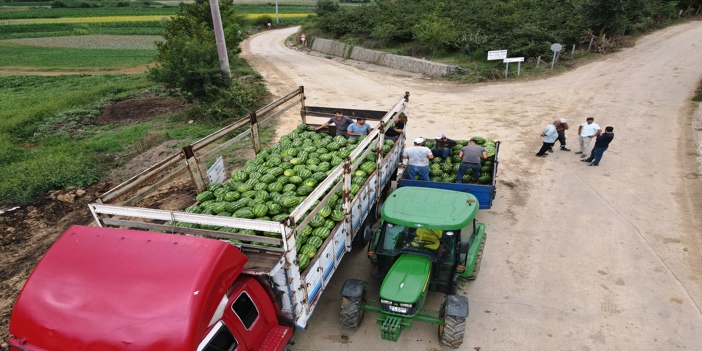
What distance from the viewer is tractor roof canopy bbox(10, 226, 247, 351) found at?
4.20 metres

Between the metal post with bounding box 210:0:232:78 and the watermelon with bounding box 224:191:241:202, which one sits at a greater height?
the metal post with bounding box 210:0:232:78

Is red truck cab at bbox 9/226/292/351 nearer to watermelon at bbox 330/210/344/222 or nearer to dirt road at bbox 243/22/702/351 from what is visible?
watermelon at bbox 330/210/344/222

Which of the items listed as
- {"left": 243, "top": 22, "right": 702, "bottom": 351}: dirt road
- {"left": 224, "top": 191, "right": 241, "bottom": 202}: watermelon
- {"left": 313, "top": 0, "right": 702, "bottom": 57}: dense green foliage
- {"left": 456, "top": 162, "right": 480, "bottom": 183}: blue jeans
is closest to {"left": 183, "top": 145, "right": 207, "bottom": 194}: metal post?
{"left": 224, "top": 191, "right": 241, "bottom": 202}: watermelon

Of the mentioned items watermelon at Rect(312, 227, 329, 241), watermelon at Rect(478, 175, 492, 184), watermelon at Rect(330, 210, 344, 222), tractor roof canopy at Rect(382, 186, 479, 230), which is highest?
tractor roof canopy at Rect(382, 186, 479, 230)

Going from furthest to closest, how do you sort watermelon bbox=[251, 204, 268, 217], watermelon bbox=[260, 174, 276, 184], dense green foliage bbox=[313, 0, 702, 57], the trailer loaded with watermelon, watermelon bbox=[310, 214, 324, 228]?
dense green foliage bbox=[313, 0, 702, 57], watermelon bbox=[260, 174, 276, 184], watermelon bbox=[251, 204, 268, 217], watermelon bbox=[310, 214, 324, 228], the trailer loaded with watermelon

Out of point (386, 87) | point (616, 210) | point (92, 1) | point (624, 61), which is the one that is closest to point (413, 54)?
point (386, 87)

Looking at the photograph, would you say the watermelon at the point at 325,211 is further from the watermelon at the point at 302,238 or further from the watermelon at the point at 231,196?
the watermelon at the point at 231,196

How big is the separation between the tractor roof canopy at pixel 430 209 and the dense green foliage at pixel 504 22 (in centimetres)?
2178

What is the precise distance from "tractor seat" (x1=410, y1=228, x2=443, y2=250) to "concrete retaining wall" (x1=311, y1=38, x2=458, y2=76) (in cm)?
2050

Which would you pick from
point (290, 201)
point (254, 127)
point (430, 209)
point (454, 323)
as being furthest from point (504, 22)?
point (454, 323)

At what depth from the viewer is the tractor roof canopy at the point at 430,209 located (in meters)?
6.68

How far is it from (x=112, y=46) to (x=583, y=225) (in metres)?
54.4

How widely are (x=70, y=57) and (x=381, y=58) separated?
3137cm

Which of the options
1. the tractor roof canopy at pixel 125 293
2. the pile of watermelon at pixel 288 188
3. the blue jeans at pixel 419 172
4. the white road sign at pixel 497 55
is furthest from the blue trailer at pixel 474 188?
the white road sign at pixel 497 55
